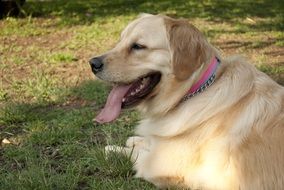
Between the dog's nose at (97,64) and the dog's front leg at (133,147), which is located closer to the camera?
the dog's nose at (97,64)

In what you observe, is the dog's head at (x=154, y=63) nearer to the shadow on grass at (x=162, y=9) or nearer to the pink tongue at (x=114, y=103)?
the pink tongue at (x=114, y=103)

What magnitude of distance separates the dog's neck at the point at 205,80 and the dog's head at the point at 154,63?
4 centimetres

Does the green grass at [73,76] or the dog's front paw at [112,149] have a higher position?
the dog's front paw at [112,149]

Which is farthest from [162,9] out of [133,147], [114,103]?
[114,103]

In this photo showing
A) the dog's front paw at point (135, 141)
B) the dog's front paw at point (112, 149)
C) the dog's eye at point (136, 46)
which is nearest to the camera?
the dog's eye at point (136, 46)

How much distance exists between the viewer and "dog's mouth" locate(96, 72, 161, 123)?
400 cm

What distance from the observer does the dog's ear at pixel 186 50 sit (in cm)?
379

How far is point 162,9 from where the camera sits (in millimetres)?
12914

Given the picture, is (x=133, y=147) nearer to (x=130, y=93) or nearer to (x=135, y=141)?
(x=135, y=141)

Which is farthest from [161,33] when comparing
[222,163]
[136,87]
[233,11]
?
[233,11]

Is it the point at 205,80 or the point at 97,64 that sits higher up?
the point at 97,64

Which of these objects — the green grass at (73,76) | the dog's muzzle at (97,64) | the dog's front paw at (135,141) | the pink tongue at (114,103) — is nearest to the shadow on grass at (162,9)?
the green grass at (73,76)

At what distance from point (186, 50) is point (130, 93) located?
0.59 metres

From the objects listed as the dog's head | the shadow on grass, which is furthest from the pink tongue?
the shadow on grass
